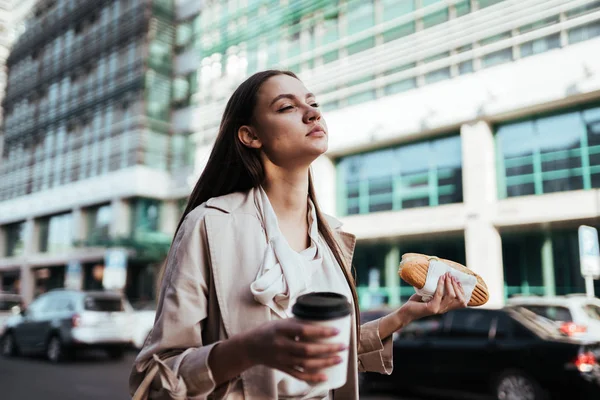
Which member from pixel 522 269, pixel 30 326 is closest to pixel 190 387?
pixel 30 326

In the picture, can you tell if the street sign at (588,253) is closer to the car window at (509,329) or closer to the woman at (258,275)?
the car window at (509,329)

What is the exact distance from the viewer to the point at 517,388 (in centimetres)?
692

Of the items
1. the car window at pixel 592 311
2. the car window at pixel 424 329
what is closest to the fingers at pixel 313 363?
the car window at pixel 424 329

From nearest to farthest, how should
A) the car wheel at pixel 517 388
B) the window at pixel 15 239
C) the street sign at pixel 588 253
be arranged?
the car wheel at pixel 517 388
the street sign at pixel 588 253
the window at pixel 15 239

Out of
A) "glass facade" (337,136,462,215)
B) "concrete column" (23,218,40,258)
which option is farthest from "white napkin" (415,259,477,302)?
"concrete column" (23,218,40,258)

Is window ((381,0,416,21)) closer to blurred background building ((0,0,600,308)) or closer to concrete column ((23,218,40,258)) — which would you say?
blurred background building ((0,0,600,308))

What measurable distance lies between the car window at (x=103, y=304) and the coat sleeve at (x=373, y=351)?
462 inches

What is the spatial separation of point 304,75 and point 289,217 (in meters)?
20.2

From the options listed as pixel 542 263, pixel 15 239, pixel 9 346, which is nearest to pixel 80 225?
pixel 15 239

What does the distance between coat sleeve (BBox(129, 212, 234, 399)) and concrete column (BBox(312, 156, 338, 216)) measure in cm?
1932

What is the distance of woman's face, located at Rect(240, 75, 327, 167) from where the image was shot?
157cm

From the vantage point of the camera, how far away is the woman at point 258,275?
1.18m

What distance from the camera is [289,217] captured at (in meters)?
1.67

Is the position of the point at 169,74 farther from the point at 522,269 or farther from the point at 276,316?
the point at 276,316
